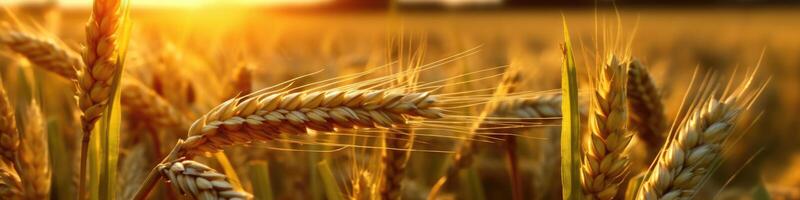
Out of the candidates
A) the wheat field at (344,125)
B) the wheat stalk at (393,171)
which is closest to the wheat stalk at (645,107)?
the wheat field at (344,125)

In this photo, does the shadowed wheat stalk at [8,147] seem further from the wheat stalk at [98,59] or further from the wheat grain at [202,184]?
the wheat grain at [202,184]

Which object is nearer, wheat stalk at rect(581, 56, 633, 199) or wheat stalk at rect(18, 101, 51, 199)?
wheat stalk at rect(581, 56, 633, 199)

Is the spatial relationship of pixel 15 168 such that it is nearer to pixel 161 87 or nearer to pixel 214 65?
pixel 161 87

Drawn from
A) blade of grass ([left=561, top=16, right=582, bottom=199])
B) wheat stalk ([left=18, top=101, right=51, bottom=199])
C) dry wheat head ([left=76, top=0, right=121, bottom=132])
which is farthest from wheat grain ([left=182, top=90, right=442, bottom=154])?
wheat stalk ([left=18, top=101, right=51, bottom=199])

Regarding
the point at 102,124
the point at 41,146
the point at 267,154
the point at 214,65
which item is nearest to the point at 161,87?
the point at 267,154

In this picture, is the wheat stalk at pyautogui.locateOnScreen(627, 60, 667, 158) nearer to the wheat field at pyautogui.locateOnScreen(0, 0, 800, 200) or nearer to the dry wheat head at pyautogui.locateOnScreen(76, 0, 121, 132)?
the wheat field at pyautogui.locateOnScreen(0, 0, 800, 200)

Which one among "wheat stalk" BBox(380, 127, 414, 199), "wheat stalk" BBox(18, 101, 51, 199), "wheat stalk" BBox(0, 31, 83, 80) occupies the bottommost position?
"wheat stalk" BBox(380, 127, 414, 199)

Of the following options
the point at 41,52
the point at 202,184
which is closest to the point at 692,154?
the point at 202,184
